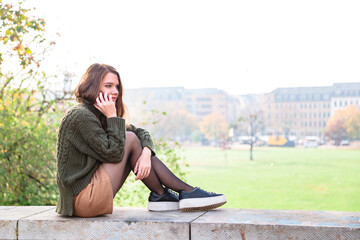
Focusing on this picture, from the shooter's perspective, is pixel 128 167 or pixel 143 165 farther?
pixel 128 167

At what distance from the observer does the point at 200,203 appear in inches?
114

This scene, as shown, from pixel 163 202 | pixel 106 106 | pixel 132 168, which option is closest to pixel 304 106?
pixel 163 202

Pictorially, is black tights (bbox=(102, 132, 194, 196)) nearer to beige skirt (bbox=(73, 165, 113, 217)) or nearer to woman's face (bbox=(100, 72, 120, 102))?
beige skirt (bbox=(73, 165, 113, 217))

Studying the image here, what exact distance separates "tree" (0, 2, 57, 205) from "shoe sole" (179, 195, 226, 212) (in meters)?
2.74

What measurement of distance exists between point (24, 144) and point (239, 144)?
27835 millimetres

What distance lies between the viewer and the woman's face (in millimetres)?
2877

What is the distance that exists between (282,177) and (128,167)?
2564cm

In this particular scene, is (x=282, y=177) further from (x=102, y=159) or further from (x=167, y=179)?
(x=102, y=159)

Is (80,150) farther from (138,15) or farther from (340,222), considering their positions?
(138,15)

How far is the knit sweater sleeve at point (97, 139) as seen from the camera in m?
2.67

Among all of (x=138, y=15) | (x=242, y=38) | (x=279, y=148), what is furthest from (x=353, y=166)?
(x=138, y=15)

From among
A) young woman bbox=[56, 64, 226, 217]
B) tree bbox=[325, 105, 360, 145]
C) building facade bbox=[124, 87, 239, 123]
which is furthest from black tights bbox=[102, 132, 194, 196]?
tree bbox=[325, 105, 360, 145]

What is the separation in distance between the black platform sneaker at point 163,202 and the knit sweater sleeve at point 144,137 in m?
0.28

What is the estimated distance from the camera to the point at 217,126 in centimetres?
3281
